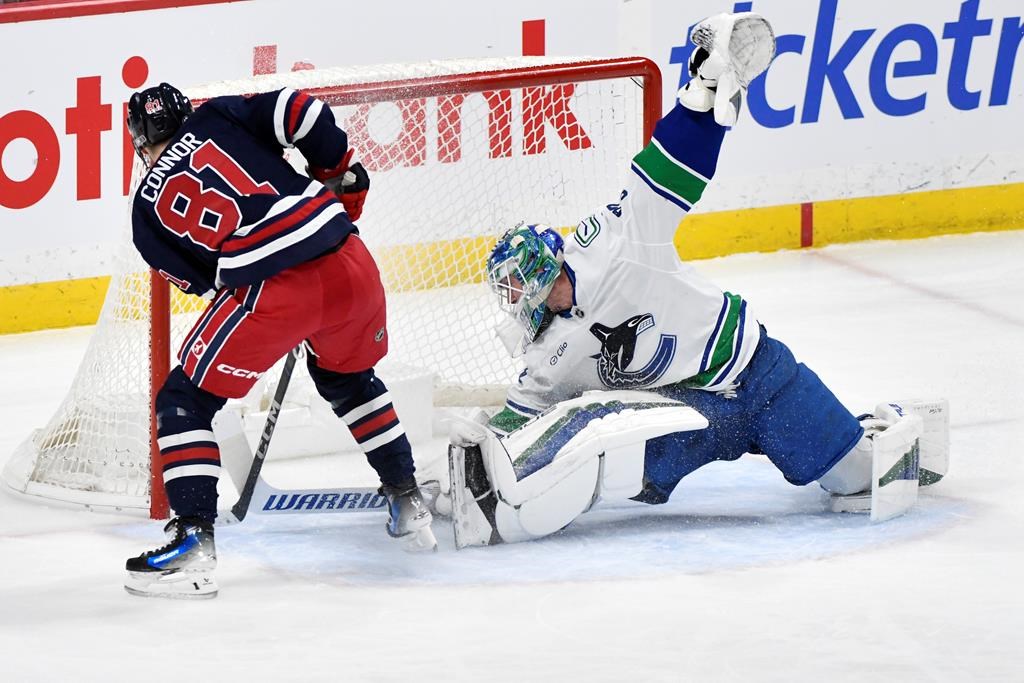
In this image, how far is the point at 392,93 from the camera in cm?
386

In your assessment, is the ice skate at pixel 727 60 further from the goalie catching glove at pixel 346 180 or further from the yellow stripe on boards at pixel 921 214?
Result: the yellow stripe on boards at pixel 921 214

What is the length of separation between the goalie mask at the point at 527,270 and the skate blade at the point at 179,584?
80 centimetres

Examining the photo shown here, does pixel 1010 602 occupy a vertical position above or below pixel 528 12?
below

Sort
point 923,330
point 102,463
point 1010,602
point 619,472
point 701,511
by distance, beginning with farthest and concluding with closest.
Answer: point 923,330 → point 102,463 → point 701,511 → point 619,472 → point 1010,602

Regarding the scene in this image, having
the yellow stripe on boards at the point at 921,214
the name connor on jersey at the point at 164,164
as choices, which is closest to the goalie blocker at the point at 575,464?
the name connor on jersey at the point at 164,164

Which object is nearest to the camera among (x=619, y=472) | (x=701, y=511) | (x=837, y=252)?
(x=619, y=472)

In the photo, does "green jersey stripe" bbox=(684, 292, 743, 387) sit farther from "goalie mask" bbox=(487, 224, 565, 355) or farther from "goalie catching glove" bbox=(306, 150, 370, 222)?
"goalie catching glove" bbox=(306, 150, 370, 222)

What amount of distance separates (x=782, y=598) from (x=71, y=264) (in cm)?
299

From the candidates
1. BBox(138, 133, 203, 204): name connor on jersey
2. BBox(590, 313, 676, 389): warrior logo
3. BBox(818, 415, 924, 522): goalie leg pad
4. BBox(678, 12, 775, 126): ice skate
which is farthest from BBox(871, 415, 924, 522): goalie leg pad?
BBox(138, 133, 203, 204): name connor on jersey

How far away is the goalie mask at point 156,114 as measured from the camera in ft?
10.2

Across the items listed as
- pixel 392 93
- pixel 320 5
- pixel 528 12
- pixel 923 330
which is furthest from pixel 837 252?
pixel 392 93

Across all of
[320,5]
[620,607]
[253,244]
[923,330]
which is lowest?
[620,607]

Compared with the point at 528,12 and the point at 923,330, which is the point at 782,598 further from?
the point at 528,12

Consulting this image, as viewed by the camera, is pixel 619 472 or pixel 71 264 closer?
pixel 619 472
